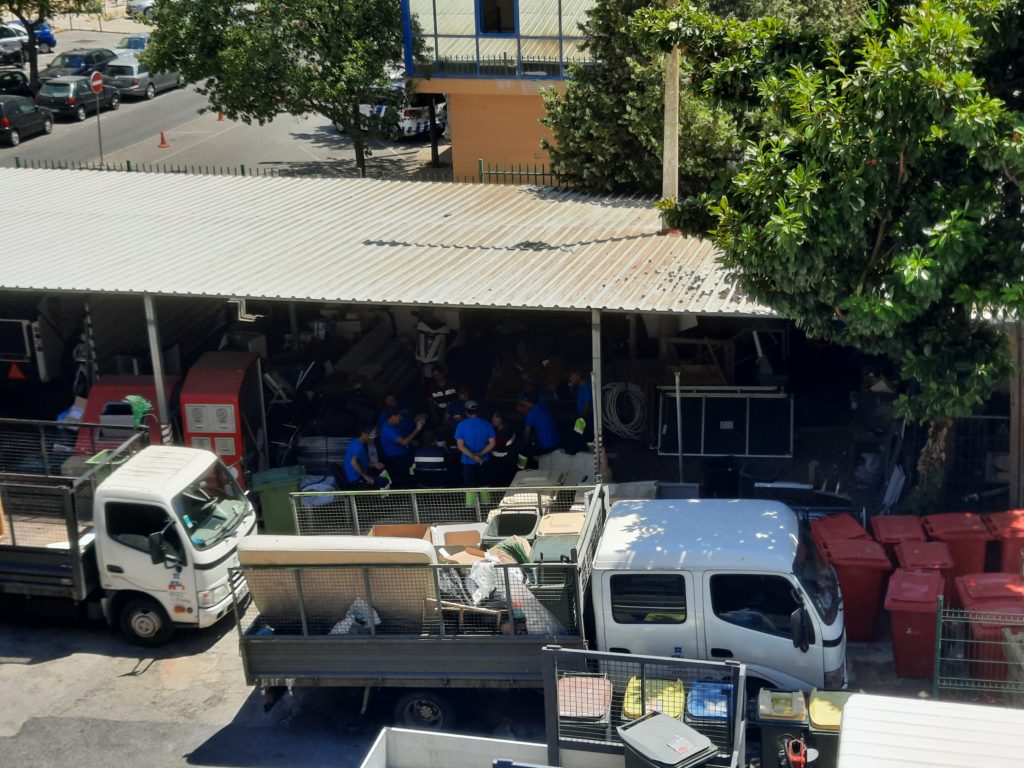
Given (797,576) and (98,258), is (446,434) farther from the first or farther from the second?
(797,576)

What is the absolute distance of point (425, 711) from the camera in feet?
35.4

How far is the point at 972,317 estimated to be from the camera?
37.0 feet

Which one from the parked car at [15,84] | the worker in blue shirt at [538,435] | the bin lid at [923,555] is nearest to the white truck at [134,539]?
the worker in blue shirt at [538,435]

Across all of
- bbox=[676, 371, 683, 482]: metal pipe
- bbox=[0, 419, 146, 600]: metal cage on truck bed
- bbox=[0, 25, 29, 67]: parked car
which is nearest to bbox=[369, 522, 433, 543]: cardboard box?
bbox=[0, 419, 146, 600]: metal cage on truck bed

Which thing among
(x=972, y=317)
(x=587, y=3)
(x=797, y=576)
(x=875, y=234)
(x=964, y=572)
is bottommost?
(x=964, y=572)

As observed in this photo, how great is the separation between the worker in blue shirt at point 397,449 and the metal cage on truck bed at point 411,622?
4.12 meters

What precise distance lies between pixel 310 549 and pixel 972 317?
6.28 metres

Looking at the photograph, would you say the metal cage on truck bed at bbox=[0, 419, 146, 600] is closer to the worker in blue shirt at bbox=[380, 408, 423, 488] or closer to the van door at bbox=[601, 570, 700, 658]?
the worker in blue shirt at bbox=[380, 408, 423, 488]

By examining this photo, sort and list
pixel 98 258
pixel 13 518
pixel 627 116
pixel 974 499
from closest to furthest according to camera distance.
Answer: pixel 13 518 < pixel 974 499 < pixel 98 258 < pixel 627 116

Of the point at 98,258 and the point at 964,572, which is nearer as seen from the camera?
the point at 964,572

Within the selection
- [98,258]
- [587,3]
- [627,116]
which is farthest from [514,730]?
[587,3]

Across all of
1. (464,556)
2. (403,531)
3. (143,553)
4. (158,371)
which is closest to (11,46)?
(158,371)

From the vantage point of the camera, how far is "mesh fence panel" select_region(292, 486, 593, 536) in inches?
475

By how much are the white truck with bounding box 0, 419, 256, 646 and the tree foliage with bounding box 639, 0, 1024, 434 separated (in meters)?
5.63
